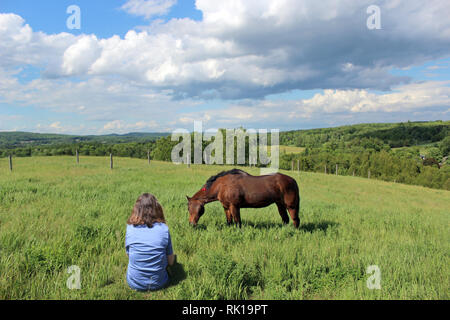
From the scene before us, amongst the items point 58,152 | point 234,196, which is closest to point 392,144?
point 58,152

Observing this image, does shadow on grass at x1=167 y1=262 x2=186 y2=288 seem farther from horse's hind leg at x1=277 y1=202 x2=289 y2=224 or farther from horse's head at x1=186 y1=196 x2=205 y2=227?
horse's hind leg at x1=277 y1=202 x2=289 y2=224

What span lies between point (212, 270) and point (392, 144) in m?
203

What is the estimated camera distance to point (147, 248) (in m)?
3.66

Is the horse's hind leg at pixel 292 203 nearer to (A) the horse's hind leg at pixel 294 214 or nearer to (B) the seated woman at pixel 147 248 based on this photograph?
(A) the horse's hind leg at pixel 294 214

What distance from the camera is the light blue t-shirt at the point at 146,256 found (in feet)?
12.0

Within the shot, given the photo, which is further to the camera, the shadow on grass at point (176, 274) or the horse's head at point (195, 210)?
the horse's head at point (195, 210)

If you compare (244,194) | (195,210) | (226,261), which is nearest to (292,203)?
(244,194)

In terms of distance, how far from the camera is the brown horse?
664cm

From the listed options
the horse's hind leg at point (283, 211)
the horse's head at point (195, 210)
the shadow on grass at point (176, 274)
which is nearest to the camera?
the shadow on grass at point (176, 274)

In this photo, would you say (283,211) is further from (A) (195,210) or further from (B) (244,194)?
(A) (195,210)

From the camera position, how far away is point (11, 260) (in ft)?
13.8

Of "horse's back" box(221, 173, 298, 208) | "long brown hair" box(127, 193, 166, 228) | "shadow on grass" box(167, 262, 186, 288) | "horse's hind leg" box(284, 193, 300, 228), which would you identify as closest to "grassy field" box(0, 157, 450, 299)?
"shadow on grass" box(167, 262, 186, 288)

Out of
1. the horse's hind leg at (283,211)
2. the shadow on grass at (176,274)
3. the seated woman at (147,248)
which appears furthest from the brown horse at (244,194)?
the seated woman at (147,248)
